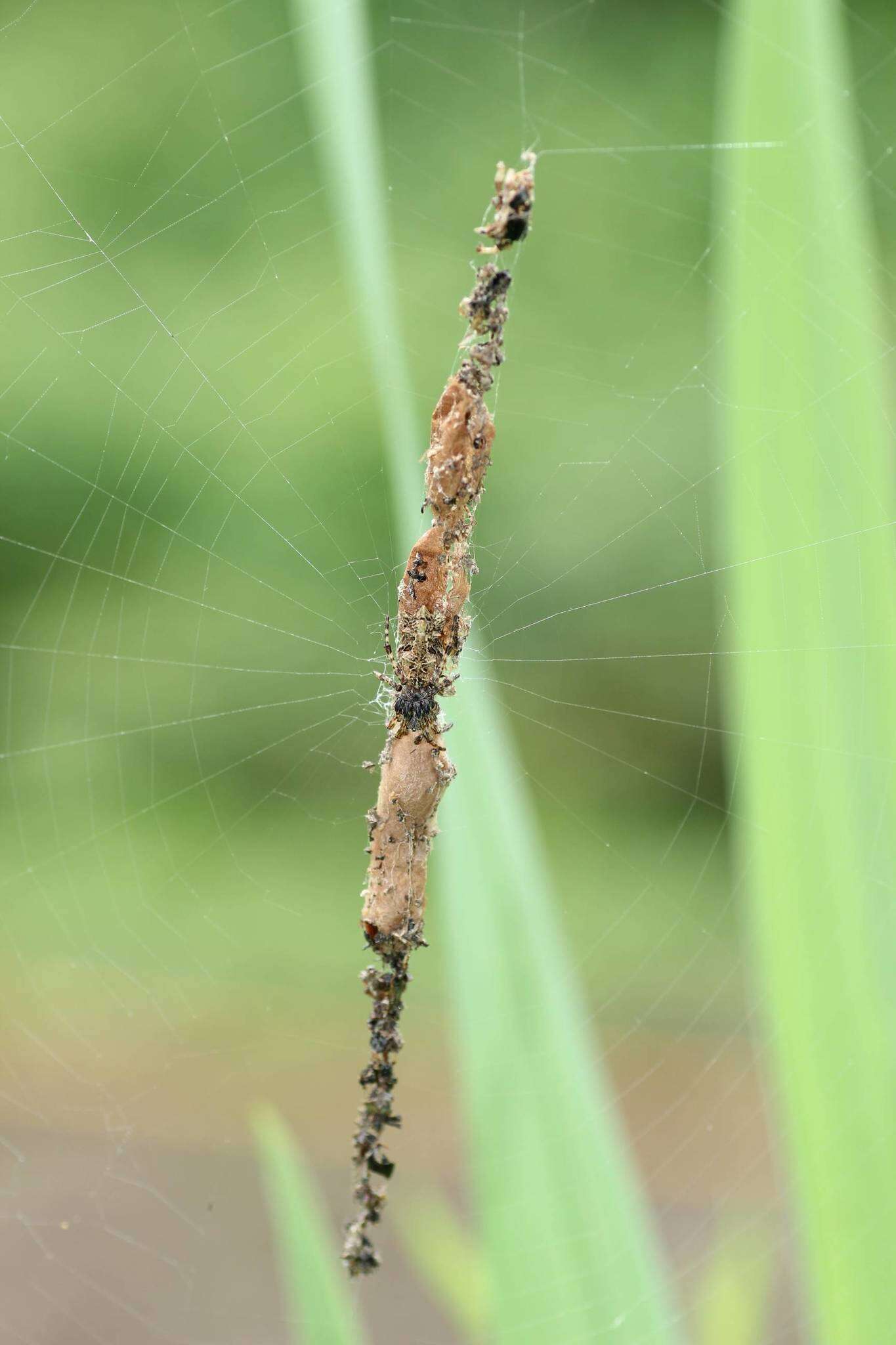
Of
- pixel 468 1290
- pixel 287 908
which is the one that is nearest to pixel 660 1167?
pixel 287 908

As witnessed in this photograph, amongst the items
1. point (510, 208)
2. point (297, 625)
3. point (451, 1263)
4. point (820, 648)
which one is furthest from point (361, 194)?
point (297, 625)

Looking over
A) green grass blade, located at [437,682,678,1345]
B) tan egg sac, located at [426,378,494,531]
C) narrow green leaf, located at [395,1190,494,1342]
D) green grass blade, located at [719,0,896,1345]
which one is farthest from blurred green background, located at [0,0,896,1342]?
tan egg sac, located at [426,378,494,531]

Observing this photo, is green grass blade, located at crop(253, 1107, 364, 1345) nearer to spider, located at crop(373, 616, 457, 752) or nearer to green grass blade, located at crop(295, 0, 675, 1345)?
green grass blade, located at crop(295, 0, 675, 1345)

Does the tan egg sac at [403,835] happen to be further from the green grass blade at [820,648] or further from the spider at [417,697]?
the green grass blade at [820,648]

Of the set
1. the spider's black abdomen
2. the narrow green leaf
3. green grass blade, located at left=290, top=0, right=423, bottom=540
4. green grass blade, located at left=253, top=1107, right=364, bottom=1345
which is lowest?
the narrow green leaf

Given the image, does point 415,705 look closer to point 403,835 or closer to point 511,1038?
point 403,835

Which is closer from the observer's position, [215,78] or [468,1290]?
[468,1290]

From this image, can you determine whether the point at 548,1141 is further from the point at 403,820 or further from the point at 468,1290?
the point at 468,1290
